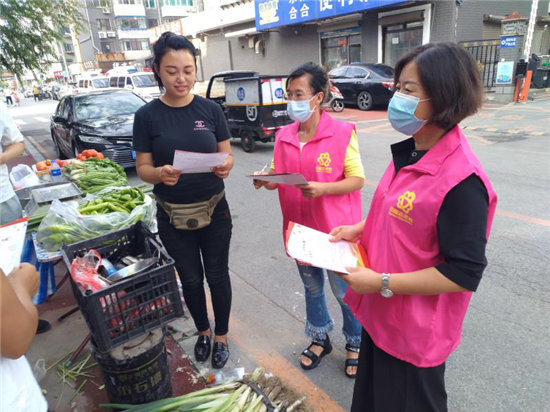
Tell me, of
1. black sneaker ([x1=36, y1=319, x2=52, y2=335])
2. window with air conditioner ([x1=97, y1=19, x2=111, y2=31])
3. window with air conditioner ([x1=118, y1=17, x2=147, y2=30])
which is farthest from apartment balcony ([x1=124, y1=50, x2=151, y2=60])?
black sneaker ([x1=36, y1=319, x2=52, y2=335])

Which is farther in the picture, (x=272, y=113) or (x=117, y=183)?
(x=272, y=113)

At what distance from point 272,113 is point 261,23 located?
15065 mm

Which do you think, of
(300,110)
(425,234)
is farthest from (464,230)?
(300,110)

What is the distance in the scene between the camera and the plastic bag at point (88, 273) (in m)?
1.90

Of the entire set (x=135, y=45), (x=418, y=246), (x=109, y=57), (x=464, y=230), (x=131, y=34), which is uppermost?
(x=131, y=34)

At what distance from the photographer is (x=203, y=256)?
2619 millimetres

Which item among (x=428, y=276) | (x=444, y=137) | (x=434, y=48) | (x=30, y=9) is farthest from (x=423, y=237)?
(x=30, y=9)

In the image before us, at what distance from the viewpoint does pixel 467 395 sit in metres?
2.34

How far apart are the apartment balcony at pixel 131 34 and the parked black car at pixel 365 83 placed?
43.2m

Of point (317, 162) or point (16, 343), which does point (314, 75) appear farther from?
point (16, 343)

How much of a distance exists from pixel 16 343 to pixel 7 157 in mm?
2297

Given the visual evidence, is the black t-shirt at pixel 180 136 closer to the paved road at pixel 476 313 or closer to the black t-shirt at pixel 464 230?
the paved road at pixel 476 313

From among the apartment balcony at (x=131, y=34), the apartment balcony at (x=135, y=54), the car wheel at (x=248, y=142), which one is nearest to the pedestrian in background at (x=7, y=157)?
the car wheel at (x=248, y=142)

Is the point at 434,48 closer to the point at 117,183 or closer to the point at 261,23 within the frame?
the point at 117,183
